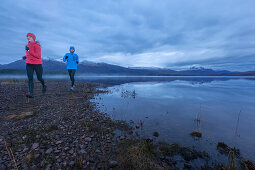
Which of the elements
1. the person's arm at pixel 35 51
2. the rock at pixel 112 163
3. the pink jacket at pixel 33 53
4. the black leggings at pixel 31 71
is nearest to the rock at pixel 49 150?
the rock at pixel 112 163

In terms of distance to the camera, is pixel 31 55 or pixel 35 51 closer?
pixel 31 55

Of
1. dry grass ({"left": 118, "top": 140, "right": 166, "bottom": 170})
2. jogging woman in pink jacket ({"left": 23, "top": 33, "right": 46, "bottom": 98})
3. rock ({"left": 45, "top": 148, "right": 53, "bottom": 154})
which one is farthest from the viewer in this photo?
jogging woman in pink jacket ({"left": 23, "top": 33, "right": 46, "bottom": 98})

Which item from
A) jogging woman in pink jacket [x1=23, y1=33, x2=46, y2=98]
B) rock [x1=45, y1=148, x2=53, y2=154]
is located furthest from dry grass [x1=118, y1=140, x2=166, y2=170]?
jogging woman in pink jacket [x1=23, y1=33, x2=46, y2=98]

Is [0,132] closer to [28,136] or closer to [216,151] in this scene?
[28,136]

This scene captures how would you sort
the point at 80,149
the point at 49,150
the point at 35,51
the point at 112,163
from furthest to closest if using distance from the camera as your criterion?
1. the point at 35,51
2. the point at 80,149
3. the point at 49,150
4. the point at 112,163

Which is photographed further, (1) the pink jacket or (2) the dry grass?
(1) the pink jacket

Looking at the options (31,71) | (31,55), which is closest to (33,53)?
(31,55)

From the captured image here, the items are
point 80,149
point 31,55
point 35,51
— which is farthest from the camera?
point 35,51

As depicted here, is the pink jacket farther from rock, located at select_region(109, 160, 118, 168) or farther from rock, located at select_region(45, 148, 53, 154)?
rock, located at select_region(109, 160, 118, 168)

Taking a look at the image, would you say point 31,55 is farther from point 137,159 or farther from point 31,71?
point 137,159

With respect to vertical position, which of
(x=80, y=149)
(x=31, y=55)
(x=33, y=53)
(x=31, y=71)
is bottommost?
(x=80, y=149)

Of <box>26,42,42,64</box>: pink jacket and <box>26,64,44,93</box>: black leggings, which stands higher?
<box>26,42,42,64</box>: pink jacket

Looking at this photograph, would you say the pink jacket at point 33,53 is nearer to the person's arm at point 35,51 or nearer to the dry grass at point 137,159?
the person's arm at point 35,51

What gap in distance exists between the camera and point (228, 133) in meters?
4.77
